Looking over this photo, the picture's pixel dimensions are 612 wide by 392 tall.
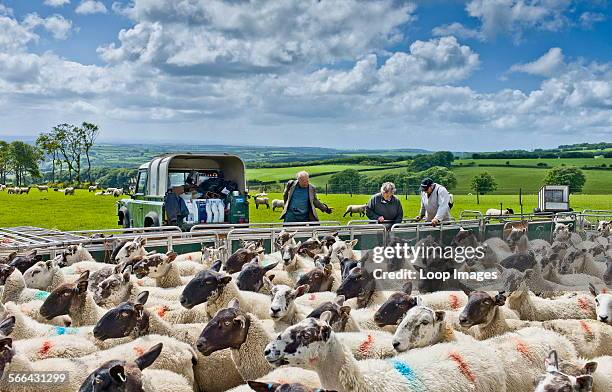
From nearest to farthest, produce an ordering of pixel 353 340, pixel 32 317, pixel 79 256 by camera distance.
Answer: pixel 353 340 < pixel 32 317 < pixel 79 256

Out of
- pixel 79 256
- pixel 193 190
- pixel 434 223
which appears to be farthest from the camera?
pixel 193 190

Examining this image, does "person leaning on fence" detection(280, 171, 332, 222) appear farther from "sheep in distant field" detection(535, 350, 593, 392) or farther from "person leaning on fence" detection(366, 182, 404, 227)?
"sheep in distant field" detection(535, 350, 593, 392)

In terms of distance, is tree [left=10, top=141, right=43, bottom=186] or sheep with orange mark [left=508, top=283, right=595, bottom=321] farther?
tree [left=10, top=141, right=43, bottom=186]

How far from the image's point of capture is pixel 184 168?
15.3 meters

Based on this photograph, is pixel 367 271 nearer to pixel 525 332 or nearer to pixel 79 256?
pixel 525 332

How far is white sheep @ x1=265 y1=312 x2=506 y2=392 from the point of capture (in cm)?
423

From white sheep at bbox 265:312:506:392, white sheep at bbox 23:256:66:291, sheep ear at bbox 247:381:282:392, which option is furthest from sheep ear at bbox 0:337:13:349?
white sheep at bbox 23:256:66:291

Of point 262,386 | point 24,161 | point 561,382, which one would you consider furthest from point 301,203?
point 24,161

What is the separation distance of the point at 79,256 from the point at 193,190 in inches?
176

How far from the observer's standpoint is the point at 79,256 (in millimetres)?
10422

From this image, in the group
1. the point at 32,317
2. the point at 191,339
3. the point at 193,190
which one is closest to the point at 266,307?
the point at 191,339

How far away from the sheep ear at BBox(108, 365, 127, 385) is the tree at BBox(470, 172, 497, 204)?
65255 mm

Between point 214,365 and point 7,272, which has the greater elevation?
point 7,272

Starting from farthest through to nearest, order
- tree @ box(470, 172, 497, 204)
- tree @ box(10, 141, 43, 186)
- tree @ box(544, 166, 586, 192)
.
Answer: tree @ box(10, 141, 43, 186), tree @ box(470, 172, 497, 204), tree @ box(544, 166, 586, 192)
